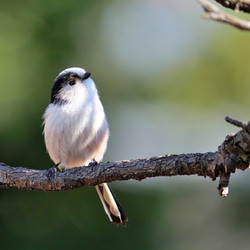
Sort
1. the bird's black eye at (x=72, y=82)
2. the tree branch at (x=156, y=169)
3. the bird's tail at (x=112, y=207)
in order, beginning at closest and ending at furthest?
the tree branch at (x=156, y=169), the bird's tail at (x=112, y=207), the bird's black eye at (x=72, y=82)

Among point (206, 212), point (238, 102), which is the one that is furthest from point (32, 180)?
point (238, 102)

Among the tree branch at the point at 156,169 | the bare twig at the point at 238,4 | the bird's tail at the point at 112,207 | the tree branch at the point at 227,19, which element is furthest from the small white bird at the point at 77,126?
the tree branch at the point at 227,19

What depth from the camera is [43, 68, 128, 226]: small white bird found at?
4383 mm

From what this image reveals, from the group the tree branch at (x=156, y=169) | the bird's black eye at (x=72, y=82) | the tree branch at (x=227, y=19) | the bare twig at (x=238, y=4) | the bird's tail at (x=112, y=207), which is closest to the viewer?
the tree branch at (x=227, y=19)

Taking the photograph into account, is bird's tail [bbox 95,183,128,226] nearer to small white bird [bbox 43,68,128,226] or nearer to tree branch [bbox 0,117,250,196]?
small white bird [bbox 43,68,128,226]

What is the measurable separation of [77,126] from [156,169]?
1791mm

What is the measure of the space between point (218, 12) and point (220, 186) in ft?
3.06

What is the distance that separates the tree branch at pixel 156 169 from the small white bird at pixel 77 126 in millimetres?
766

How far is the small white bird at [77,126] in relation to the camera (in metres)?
4.38

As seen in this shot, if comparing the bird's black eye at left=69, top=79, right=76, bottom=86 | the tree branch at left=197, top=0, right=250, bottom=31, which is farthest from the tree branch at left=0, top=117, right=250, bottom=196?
the bird's black eye at left=69, top=79, right=76, bottom=86

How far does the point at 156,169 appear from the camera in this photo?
8.89ft

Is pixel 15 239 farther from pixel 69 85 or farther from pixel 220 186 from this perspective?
→ pixel 220 186

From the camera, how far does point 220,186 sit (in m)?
2.28

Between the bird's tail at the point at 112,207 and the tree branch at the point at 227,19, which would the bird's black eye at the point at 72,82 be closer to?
the bird's tail at the point at 112,207
